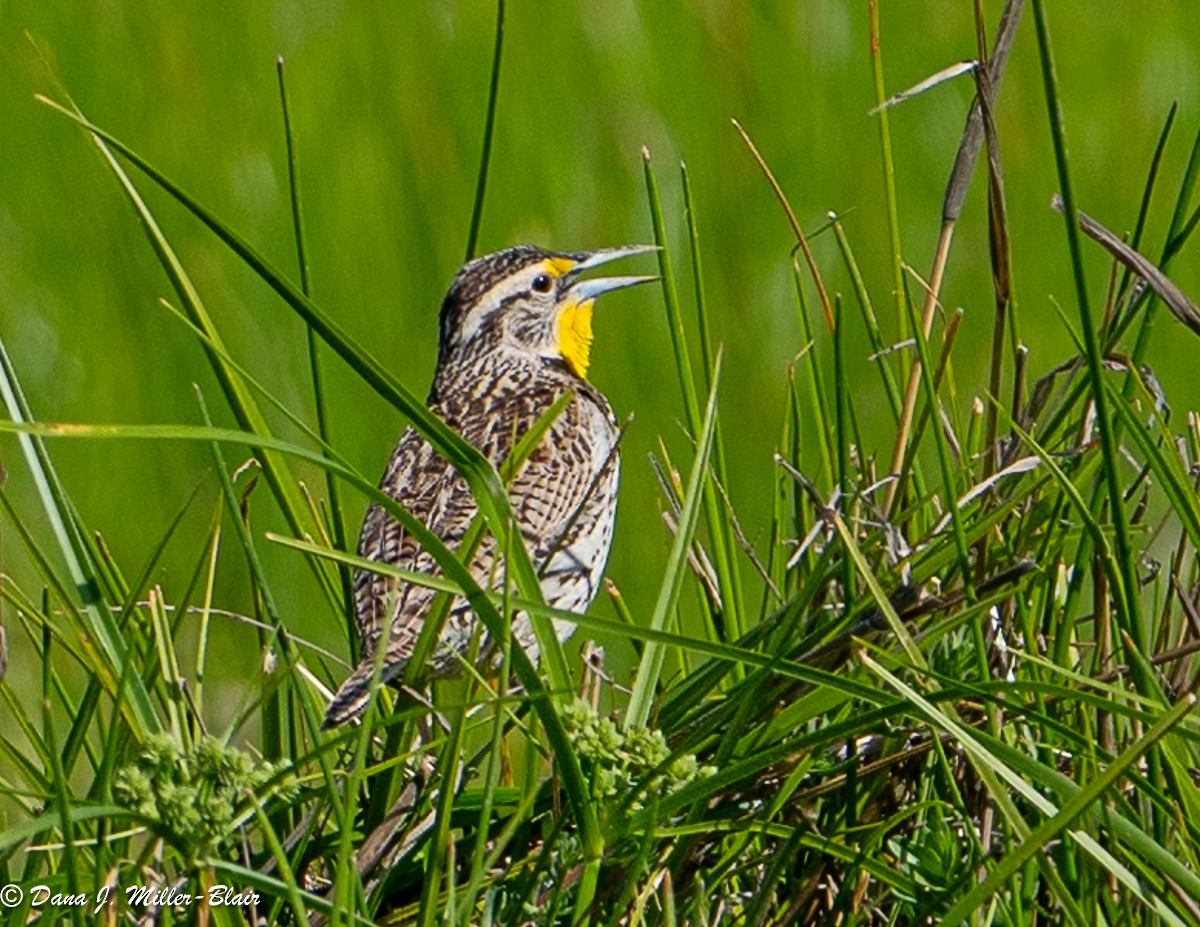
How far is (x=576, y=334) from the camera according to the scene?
13.6ft

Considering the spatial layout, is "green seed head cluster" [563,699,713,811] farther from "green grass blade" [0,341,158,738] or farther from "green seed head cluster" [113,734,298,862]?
"green grass blade" [0,341,158,738]

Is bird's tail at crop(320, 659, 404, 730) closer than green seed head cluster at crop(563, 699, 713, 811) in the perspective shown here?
No

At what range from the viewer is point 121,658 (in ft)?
5.94

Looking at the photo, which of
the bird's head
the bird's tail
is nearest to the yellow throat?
the bird's head

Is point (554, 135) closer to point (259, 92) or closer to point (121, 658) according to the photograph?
point (259, 92)

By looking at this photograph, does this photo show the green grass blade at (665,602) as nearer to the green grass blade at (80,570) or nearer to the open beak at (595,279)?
the green grass blade at (80,570)

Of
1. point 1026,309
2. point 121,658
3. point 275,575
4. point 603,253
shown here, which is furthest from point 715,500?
point 1026,309

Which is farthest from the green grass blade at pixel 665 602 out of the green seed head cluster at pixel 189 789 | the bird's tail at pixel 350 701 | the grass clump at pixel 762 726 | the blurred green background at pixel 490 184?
the blurred green background at pixel 490 184

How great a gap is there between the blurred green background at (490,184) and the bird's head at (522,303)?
0.34 m

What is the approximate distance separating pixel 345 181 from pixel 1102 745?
324 cm

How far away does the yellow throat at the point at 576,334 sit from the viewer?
13.4 ft

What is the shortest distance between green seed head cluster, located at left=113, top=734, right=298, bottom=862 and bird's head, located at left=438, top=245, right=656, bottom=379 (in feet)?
7.49

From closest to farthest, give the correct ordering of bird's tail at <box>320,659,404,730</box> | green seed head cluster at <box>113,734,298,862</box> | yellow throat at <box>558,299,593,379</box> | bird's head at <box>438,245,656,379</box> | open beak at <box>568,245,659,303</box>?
1. green seed head cluster at <box>113,734,298,862</box>
2. bird's tail at <box>320,659,404,730</box>
3. open beak at <box>568,245,659,303</box>
4. bird's head at <box>438,245,656,379</box>
5. yellow throat at <box>558,299,593,379</box>

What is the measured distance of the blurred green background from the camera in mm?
4500
